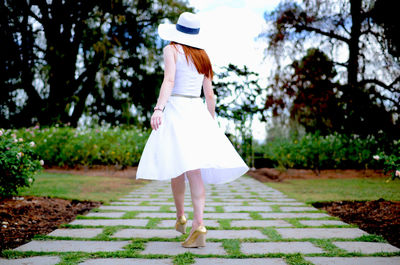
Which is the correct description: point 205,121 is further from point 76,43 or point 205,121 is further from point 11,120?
point 11,120

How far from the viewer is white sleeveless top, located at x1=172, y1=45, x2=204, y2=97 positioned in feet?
10.2

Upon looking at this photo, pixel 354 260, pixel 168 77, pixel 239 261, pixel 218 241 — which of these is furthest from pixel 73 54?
pixel 354 260

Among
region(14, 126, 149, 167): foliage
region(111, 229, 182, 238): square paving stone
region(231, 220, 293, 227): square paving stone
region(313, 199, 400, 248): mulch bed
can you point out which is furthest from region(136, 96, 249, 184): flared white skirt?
region(14, 126, 149, 167): foliage

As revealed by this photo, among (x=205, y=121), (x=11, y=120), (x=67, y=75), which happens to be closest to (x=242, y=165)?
(x=205, y=121)

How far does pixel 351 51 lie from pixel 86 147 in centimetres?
816

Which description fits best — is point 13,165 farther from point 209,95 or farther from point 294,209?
point 294,209

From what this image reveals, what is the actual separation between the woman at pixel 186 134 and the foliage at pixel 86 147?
27.7 feet

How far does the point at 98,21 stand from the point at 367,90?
10691mm

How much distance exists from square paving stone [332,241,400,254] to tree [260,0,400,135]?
22.7 ft

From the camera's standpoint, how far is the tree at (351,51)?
9516 mm

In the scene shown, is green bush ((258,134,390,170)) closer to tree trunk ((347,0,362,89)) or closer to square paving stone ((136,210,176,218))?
tree trunk ((347,0,362,89))

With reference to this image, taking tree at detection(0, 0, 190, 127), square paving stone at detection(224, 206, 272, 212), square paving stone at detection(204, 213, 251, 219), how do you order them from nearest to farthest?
square paving stone at detection(204, 213, 251, 219)
square paving stone at detection(224, 206, 272, 212)
tree at detection(0, 0, 190, 127)

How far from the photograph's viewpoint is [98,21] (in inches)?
610

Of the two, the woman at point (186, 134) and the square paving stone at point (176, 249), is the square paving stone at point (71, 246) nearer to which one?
the square paving stone at point (176, 249)
